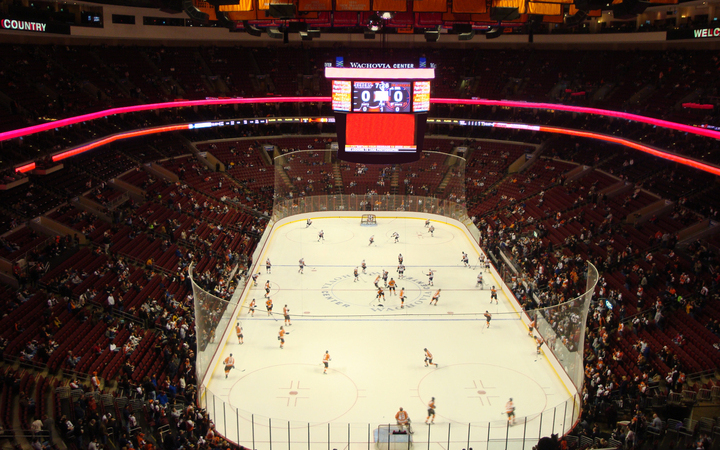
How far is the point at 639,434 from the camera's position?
1622 cm

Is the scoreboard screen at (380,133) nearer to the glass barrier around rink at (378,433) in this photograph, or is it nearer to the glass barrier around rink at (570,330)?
the glass barrier around rink at (570,330)

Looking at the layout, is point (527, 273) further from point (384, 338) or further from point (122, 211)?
point (122, 211)

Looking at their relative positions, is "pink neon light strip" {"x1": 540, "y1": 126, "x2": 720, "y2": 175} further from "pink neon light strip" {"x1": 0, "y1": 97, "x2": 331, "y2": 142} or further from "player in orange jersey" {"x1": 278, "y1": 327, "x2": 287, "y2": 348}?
"player in orange jersey" {"x1": 278, "y1": 327, "x2": 287, "y2": 348}

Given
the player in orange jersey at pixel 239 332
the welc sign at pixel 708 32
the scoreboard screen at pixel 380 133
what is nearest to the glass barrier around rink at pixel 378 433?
the player in orange jersey at pixel 239 332

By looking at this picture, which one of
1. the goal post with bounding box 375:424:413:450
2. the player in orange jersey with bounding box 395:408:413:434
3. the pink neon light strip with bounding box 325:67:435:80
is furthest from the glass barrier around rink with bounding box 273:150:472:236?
the goal post with bounding box 375:424:413:450

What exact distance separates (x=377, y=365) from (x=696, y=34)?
82.5 ft

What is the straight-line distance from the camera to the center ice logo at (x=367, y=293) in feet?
90.0

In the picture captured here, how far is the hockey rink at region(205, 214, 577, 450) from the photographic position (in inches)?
674

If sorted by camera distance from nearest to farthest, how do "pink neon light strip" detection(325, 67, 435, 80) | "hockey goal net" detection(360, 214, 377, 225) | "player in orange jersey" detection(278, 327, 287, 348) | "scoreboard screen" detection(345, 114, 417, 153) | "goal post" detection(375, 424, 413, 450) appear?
Answer: "goal post" detection(375, 424, 413, 450) → "player in orange jersey" detection(278, 327, 287, 348) → "pink neon light strip" detection(325, 67, 435, 80) → "scoreboard screen" detection(345, 114, 417, 153) → "hockey goal net" detection(360, 214, 377, 225)

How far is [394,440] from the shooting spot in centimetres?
1617

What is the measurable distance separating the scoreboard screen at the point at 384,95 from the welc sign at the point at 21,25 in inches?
677

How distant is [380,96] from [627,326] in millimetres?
15744

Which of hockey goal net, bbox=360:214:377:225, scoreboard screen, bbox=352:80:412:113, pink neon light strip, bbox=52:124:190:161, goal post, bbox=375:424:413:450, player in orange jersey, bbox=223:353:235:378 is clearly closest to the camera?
goal post, bbox=375:424:413:450

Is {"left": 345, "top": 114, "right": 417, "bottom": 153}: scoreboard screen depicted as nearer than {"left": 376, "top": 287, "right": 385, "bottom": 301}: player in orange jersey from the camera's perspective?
No
